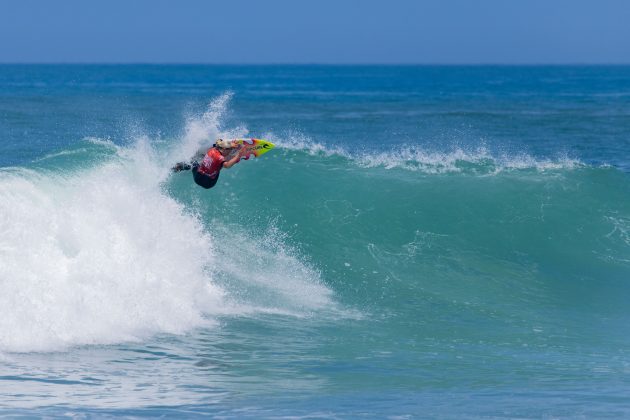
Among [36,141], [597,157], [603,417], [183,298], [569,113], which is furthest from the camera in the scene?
[569,113]

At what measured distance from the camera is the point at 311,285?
14523 millimetres

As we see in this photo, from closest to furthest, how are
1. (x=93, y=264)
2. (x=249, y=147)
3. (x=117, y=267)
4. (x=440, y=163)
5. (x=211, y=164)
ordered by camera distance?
(x=93, y=264), (x=117, y=267), (x=211, y=164), (x=249, y=147), (x=440, y=163)

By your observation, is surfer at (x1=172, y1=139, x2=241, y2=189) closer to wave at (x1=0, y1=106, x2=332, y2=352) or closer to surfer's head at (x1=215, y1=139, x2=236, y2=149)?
surfer's head at (x1=215, y1=139, x2=236, y2=149)

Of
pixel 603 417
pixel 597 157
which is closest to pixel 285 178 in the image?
pixel 603 417

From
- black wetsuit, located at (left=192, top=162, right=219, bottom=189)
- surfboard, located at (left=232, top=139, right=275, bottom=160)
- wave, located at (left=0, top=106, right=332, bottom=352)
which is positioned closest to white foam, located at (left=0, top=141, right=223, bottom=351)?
wave, located at (left=0, top=106, right=332, bottom=352)

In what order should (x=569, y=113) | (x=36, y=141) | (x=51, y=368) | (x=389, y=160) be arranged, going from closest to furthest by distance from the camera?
(x=51, y=368), (x=389, y=160), (x=36, y=141), (x=569, y=113)

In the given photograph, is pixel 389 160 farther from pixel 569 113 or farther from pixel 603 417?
pixel 569 113

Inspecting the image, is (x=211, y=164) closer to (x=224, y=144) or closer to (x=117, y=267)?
(x=224, y=144)

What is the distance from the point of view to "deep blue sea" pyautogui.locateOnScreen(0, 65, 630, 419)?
930cm

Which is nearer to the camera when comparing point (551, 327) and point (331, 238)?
point (551, 327)

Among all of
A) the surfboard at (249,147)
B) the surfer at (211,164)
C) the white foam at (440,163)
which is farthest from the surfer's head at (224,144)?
the white foam at (440,163)

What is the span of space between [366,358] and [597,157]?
19.2 m

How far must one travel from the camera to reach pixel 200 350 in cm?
1094

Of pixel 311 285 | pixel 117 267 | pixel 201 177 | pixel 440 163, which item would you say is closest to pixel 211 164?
pixel 201 177
